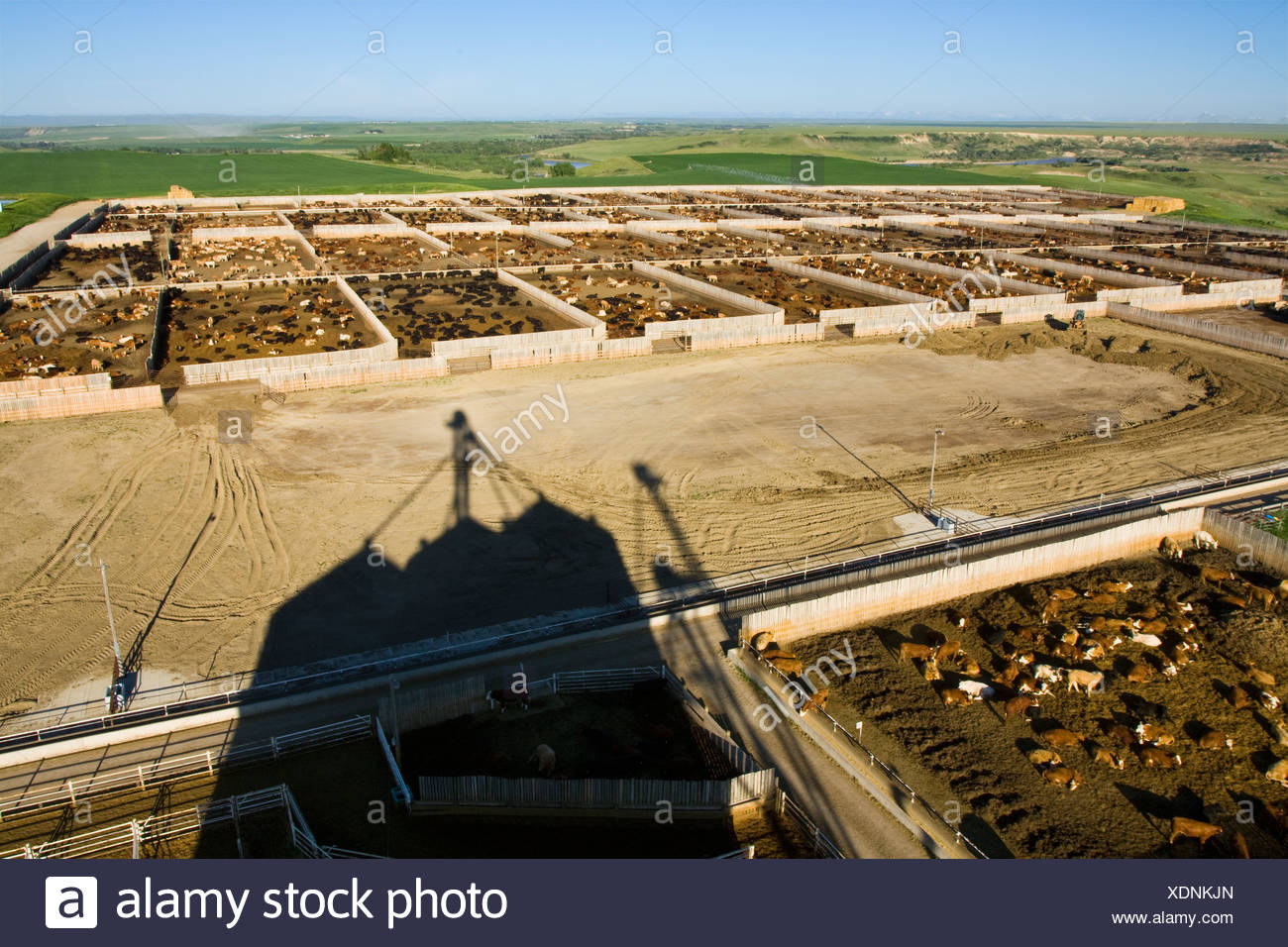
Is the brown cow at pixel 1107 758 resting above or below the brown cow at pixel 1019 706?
below

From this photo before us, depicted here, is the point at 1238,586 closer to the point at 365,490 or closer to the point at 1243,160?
the point at 365,490

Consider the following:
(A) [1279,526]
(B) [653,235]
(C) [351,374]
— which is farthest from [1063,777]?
(B) [653,235]

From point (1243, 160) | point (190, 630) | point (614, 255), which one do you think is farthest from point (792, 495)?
point (1243, 160)

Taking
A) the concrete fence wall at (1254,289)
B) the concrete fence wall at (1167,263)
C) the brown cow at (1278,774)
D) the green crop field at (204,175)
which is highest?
the green crop field at (204,175)

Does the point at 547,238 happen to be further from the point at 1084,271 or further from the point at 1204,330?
the point at 1204,330

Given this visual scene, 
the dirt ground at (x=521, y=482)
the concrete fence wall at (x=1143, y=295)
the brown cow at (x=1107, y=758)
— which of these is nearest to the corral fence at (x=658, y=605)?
the dirt ground at (x=521, y=482)

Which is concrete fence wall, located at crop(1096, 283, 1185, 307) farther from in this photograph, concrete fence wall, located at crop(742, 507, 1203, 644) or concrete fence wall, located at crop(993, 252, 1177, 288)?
concrete fence wall, located at crop(742, 507, 1203, 644)

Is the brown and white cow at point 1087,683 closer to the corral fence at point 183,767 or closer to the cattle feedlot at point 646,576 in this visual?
the cattle feedlot at point 646,576
